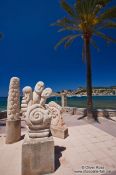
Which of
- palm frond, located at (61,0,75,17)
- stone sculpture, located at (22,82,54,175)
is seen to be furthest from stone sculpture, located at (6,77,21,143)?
palm frond, located at (61,0,75,17)

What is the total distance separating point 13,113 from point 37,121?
3251mm

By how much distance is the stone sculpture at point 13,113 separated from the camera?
25.4ft

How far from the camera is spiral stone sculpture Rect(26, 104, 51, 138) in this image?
4910 millimetres

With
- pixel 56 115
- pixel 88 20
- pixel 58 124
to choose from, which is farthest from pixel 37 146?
pixel 88 20

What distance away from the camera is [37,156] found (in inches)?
188

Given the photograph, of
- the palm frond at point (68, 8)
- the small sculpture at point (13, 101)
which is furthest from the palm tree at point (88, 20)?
the small sculpture at point (13, 101)

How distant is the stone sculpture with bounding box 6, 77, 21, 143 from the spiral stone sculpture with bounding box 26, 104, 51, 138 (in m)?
2.99

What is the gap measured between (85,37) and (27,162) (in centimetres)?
1066

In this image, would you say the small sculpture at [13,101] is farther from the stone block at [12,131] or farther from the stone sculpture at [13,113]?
the stone block at [12,131]

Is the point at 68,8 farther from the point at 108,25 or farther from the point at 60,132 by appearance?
the point at 60,132

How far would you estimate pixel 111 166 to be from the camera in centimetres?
523

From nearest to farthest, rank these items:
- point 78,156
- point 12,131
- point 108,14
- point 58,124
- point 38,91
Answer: point 78,156
point 38,91
point 12,131
point 58,124
point 108,14

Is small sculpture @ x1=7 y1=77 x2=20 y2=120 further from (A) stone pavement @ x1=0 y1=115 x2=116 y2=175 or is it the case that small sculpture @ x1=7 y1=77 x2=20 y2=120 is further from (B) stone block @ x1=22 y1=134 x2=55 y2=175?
(B) stone block @ x1=22 y1=134 x2=55 y2=175

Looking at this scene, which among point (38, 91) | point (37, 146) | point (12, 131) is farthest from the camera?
point (12, 131)
